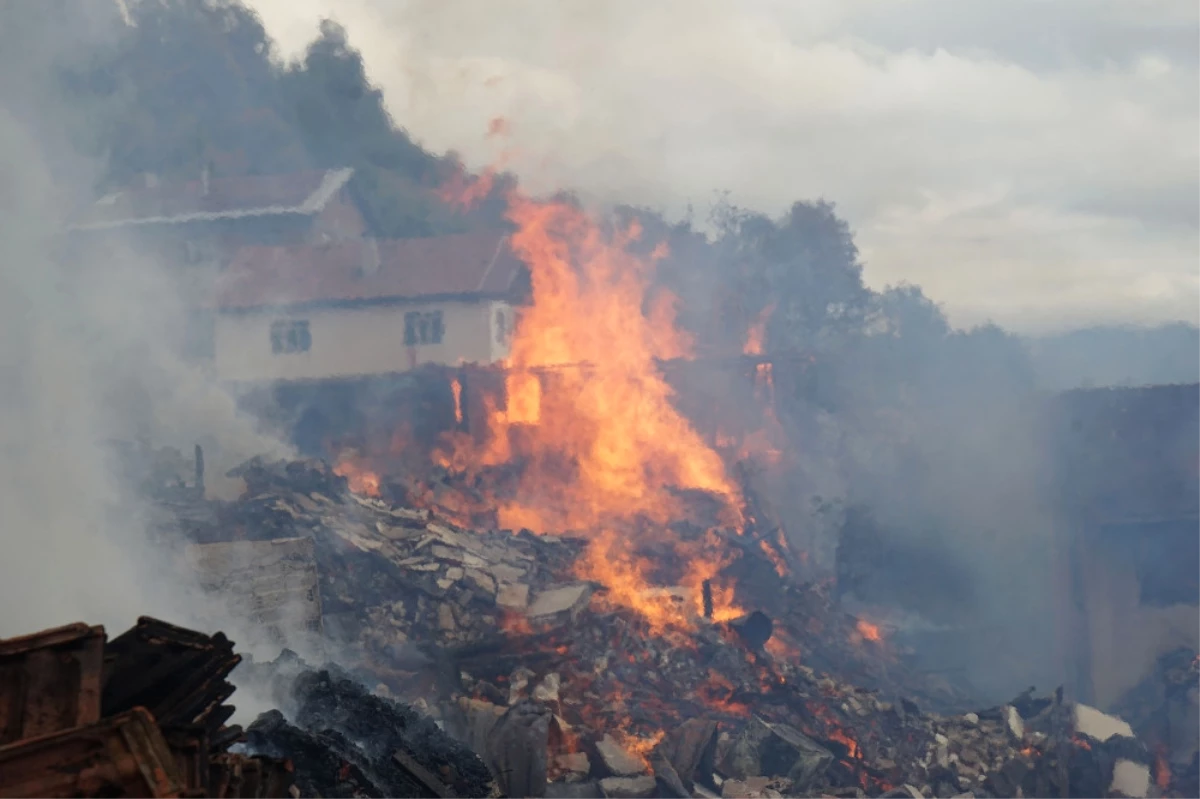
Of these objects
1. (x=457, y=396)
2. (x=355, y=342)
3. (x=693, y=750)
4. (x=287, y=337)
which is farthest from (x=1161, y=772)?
(x=287, y=337)

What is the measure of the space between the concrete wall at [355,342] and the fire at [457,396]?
8.02m

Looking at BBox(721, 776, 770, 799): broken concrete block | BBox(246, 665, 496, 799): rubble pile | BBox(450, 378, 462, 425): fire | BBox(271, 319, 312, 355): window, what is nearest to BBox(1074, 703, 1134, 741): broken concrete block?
BBox(721, 776, 770, 799): broken concrete block

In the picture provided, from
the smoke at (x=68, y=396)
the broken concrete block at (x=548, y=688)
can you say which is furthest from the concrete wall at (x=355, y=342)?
the broken concrete block at (x=548, y=688)

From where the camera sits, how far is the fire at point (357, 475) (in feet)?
71.9

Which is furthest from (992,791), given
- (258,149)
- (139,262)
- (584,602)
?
(258,149)

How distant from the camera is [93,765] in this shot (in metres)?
5.09

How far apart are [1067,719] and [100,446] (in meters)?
15.9

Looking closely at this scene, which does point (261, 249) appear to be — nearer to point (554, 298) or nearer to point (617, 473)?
point (554, 298)

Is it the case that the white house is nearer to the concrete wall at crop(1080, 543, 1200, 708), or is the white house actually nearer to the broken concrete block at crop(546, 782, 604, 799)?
the concrete wall at crop(1080, 543, 1200, 708)

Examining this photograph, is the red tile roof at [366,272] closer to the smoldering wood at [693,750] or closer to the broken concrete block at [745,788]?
the smoldering wood at [693,750]

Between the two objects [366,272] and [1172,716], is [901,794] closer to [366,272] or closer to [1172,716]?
[1172,716]

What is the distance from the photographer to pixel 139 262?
27766 mm

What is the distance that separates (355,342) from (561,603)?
70.7ft

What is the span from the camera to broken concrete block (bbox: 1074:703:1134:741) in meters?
16.4
